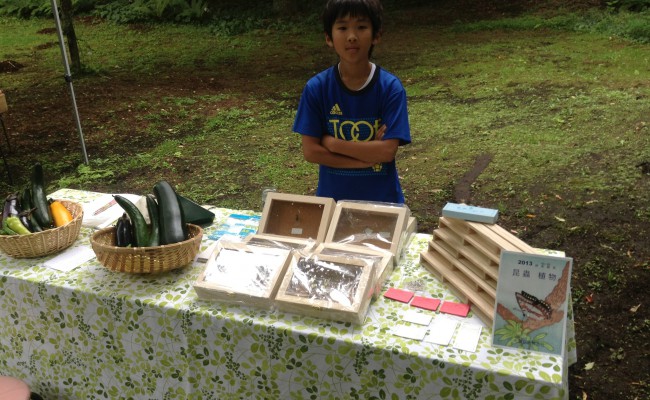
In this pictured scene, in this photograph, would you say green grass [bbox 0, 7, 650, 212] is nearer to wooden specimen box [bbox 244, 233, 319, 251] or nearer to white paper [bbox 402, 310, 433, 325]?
wooden specimen box [bbox 244, 233, 319, 251]

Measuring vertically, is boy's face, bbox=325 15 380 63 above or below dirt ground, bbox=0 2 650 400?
above

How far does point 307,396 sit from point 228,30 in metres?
12.6

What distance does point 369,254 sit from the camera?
2.13 metres

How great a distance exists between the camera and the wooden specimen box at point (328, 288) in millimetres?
1847

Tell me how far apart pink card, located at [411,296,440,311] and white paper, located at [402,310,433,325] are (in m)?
0.04

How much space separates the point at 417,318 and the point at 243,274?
2.14ft

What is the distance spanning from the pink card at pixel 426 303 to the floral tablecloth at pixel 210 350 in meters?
0.05

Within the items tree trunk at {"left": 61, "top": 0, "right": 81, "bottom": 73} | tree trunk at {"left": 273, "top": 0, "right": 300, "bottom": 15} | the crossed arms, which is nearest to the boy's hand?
the crossed arms

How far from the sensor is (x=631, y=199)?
468 cm

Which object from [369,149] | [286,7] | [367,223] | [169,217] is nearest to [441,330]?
[367,223]

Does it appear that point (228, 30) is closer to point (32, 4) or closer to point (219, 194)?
point (32, 4)

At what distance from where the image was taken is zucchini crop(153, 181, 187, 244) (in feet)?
7.25

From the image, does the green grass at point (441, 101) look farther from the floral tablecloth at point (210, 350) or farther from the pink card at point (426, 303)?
the pink card at point (426, 303)

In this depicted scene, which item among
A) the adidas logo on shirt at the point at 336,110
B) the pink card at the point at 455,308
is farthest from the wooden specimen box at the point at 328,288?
the adidas logo on shirt at the point at 336,110
